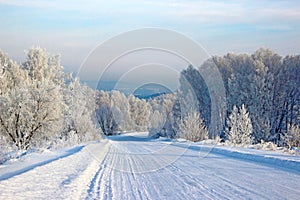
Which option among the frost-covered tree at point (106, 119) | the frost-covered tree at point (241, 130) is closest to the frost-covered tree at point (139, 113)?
the frost-covered tree at point (106, 119)

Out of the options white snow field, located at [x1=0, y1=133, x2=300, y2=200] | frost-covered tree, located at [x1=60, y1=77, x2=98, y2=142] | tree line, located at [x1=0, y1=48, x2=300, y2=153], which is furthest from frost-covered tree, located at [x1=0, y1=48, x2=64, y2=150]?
white snow field, located at [x1=0, y1=133, x2=300, y2=200]

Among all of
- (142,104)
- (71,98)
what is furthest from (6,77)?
(142,104)

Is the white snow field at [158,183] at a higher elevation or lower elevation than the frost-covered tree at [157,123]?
lower

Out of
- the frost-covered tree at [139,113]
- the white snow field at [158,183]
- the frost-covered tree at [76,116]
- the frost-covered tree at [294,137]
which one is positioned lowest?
the white snow field at [158,183]

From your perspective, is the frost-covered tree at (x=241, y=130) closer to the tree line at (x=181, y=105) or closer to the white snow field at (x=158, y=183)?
the tree line at (x=181, y=105)

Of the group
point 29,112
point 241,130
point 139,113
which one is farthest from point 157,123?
point 29,112

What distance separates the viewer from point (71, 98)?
45.4m

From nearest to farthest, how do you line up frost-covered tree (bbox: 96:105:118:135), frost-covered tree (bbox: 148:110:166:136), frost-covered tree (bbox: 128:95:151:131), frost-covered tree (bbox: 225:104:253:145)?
frost-covered tree (bbox: 225:104:253:145), frost-covered tree (bbox: 96:105:118:135), frost-covered tree (bbox: 148:110:166:136), frost-covered tree (bbox: 128:95:151:131)

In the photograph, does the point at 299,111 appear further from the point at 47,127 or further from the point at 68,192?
the point at 68,192

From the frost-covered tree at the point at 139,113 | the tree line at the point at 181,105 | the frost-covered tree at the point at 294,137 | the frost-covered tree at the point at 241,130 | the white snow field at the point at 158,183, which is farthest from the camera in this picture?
the frost-covered tree at the point at 139,113

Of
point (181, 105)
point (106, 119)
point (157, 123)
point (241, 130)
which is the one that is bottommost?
point (241, 130)

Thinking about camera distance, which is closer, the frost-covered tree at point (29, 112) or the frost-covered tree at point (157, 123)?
the frost-covered tree at point (29, 112)

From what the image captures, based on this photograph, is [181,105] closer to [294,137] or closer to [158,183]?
[294,137]

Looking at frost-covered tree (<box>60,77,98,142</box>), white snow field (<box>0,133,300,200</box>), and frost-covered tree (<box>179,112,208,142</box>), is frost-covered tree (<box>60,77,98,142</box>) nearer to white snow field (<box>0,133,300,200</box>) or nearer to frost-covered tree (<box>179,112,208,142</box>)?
frost-covered tree (<box>179,112,208,142</box>)
